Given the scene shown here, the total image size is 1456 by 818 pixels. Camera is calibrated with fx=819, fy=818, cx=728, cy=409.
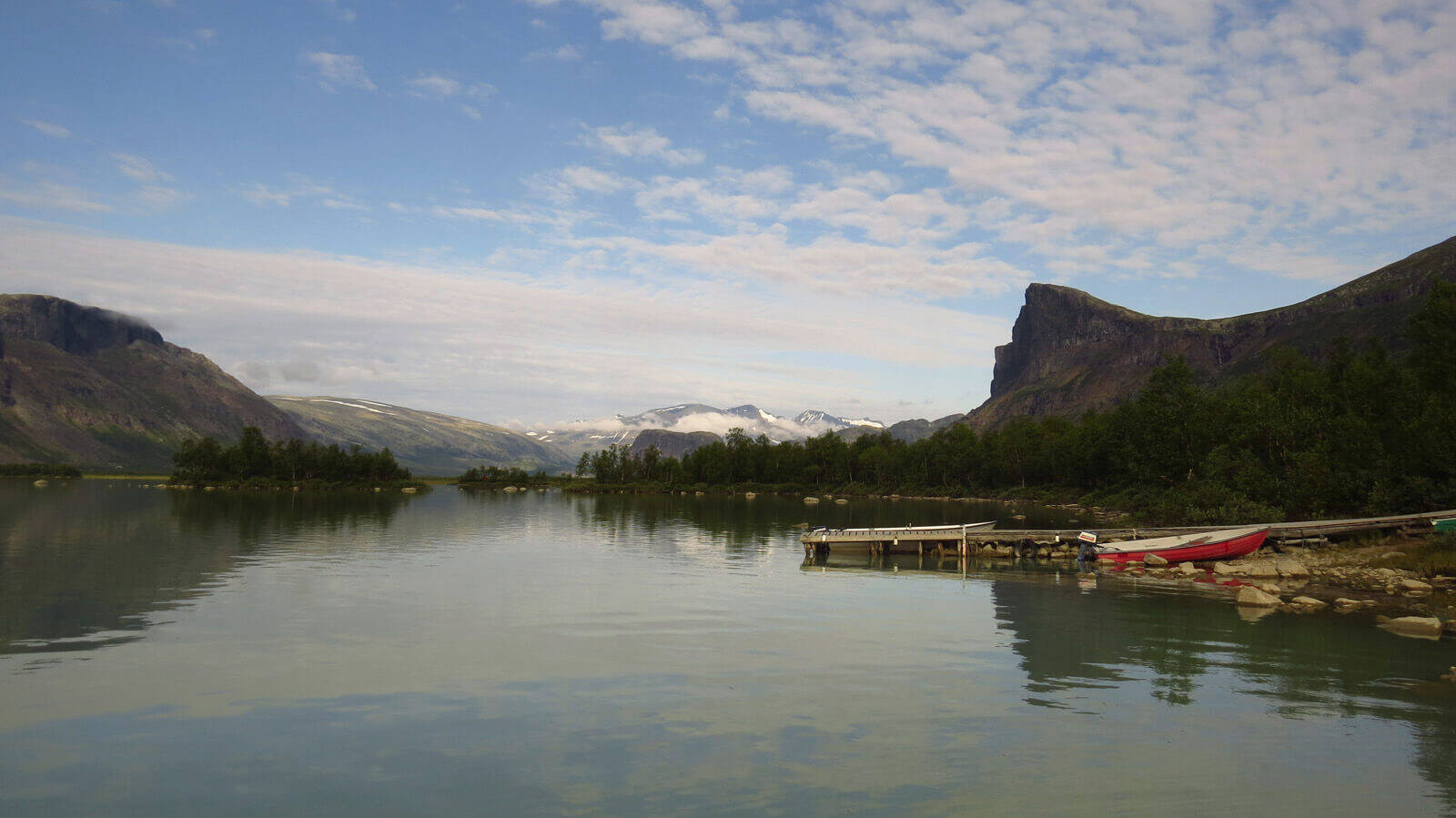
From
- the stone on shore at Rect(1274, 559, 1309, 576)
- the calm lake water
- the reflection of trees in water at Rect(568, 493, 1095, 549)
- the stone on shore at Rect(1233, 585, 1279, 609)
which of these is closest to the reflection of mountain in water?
the calm lake water

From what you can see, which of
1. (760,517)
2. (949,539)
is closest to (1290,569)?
(949,539)

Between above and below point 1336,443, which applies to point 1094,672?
below

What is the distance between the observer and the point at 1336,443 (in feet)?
248

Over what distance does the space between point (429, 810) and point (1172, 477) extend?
117252 millimetres

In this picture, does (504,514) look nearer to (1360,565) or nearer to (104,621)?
(104,621)

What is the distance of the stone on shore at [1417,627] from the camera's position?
112 ft

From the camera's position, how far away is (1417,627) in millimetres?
34625

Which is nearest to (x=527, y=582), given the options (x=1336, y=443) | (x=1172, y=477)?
(x=1336, y=443)

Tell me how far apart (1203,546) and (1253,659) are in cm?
3293

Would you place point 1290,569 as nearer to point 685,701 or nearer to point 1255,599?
point 1255,599

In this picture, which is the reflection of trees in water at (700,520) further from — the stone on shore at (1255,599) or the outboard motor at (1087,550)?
the stone on shore at (1255,599)

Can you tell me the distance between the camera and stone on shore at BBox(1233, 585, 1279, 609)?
4269cm

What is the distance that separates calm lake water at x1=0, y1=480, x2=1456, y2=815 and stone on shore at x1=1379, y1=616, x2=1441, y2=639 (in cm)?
183

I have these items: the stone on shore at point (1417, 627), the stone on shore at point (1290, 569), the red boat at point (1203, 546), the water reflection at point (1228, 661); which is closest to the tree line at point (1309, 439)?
the red boat at point (1203, 546)
